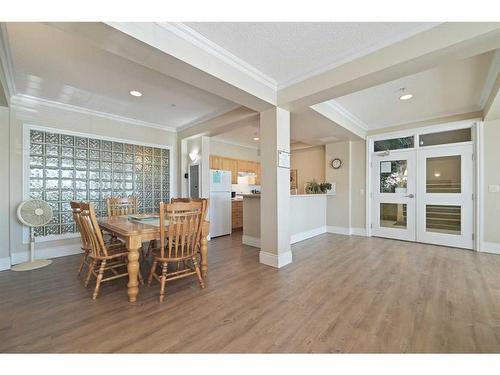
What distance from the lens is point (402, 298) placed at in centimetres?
212

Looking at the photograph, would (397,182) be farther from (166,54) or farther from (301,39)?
(166,54)

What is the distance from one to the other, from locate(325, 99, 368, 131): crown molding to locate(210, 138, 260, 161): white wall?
135 inches

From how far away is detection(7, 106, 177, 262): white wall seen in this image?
10.4ft

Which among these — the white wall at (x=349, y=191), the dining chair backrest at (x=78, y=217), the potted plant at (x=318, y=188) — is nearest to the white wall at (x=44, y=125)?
the dining chair backrest at (x=78, y=217)

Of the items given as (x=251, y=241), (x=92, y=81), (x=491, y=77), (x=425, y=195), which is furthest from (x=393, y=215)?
(x=92, y=81)

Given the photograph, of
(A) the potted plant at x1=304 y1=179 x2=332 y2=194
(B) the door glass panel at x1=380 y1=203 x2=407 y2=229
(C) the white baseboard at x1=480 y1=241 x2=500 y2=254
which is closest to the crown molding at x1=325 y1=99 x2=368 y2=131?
(A) the potted plant at x1=304 y1=179 x2=332 y2=194

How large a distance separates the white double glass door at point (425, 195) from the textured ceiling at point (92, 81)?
150 inches

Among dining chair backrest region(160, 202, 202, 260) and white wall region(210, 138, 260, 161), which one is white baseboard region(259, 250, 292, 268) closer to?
dining chair backrest region(160, 202, 202, 260)

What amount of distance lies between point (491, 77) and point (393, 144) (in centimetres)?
210

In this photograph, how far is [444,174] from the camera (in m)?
4.12

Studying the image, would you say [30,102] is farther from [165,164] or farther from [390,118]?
[390,118]
